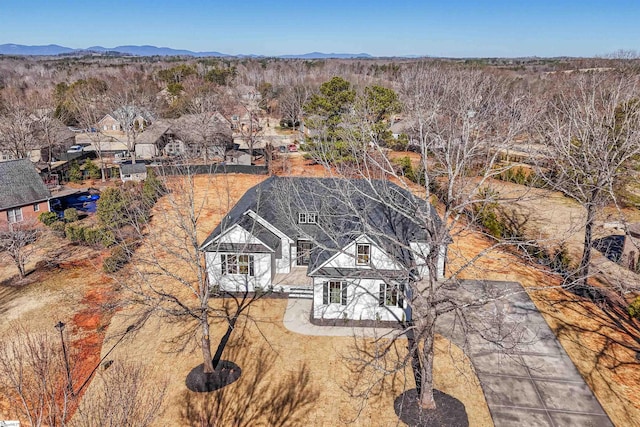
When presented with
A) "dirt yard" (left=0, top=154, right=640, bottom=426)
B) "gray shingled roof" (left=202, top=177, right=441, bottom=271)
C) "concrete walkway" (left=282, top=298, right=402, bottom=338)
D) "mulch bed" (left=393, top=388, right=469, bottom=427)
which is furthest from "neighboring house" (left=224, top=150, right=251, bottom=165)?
"mulch bed" (left=393, top=388, right=469, bottom=427)

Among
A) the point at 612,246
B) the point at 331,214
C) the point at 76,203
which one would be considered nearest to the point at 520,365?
the point at 331,214

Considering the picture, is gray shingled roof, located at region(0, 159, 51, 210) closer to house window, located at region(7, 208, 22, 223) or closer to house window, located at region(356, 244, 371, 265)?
house window, located at region(7, 208, 22, 223)

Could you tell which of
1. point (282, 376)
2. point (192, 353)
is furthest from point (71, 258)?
point (282, 376)

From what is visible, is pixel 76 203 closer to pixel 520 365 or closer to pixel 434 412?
pixel 434 412

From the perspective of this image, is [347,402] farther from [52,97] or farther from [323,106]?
[52,97]

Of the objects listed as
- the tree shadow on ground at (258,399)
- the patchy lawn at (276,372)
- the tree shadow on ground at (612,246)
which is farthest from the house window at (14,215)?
the tree shadow on ground at (612,246)
